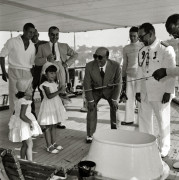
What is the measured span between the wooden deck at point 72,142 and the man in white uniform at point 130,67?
323 millimetres

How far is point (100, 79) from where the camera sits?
4578 mm

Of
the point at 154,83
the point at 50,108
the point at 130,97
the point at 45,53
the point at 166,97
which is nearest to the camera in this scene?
the point at 166,97

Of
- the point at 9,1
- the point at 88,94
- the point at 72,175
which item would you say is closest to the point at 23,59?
the point at 9,1

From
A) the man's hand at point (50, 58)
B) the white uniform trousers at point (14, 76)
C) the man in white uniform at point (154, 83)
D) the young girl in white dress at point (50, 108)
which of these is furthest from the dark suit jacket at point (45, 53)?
the man in white uniform at point (154, 83)

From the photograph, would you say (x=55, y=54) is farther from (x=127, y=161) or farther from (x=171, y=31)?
(x=127, y=161)

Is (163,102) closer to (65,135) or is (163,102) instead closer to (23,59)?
(65,135)

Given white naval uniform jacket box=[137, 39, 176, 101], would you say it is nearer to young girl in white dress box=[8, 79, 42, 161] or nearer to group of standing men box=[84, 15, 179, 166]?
group of standing men box=[84, 15, 179, 166]

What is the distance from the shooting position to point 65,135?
17.0 ft

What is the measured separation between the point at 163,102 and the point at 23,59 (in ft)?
8.35

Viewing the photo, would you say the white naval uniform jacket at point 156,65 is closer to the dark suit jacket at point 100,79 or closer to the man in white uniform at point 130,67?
the dark suit jacket at point 100,79

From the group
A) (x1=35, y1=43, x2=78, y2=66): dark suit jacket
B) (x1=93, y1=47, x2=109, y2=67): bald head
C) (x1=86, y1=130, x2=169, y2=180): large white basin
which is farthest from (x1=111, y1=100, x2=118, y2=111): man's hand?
(x1=86, y1=130, x2=169, y2=180): large white basin

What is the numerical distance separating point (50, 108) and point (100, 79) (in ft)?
3.11

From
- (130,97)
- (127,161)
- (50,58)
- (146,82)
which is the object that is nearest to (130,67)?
(130,97)

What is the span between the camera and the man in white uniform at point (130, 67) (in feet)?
17.8
